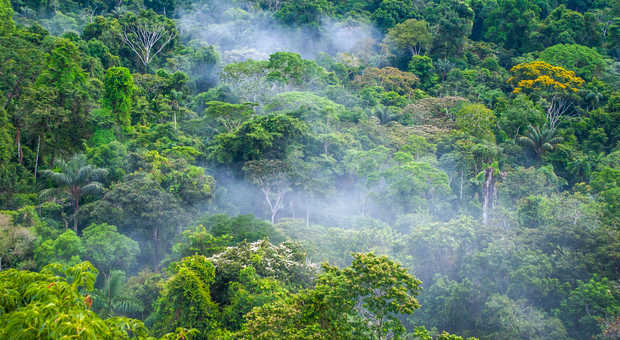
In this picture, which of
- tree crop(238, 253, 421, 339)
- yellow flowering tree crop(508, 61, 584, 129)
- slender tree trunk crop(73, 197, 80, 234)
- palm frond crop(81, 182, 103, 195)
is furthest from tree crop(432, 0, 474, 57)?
tree crop(238, 253, 421, 339)

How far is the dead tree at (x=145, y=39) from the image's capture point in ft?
127

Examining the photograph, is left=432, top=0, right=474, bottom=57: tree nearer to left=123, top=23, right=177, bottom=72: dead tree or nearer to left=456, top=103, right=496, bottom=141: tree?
left=456, top=103, right=496, bottom=141: tree

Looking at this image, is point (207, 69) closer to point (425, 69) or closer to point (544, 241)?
point (425, 69)

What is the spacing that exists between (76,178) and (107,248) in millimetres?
4277

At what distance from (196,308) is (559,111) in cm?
3166

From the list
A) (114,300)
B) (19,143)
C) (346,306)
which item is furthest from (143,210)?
(346,306)

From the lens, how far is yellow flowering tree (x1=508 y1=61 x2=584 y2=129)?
3384 cm

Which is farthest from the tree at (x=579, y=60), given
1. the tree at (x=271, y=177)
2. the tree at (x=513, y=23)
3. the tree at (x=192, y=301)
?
the tree at (x=192, y=301)

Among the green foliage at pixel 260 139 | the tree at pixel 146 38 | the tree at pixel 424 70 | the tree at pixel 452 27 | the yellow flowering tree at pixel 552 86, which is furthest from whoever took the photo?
the tree at pixel 452 27

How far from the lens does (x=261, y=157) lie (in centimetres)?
2422

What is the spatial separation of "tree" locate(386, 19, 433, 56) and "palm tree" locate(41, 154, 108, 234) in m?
31.4

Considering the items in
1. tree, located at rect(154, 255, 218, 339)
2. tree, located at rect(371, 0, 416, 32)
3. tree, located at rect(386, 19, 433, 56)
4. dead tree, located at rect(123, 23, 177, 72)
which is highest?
tree, located at rect(371, 0, 416, 32)

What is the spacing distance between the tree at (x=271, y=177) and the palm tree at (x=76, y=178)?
6.64 m

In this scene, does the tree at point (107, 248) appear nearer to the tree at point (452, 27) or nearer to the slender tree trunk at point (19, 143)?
the slender tree trunk at point (19, 143)
